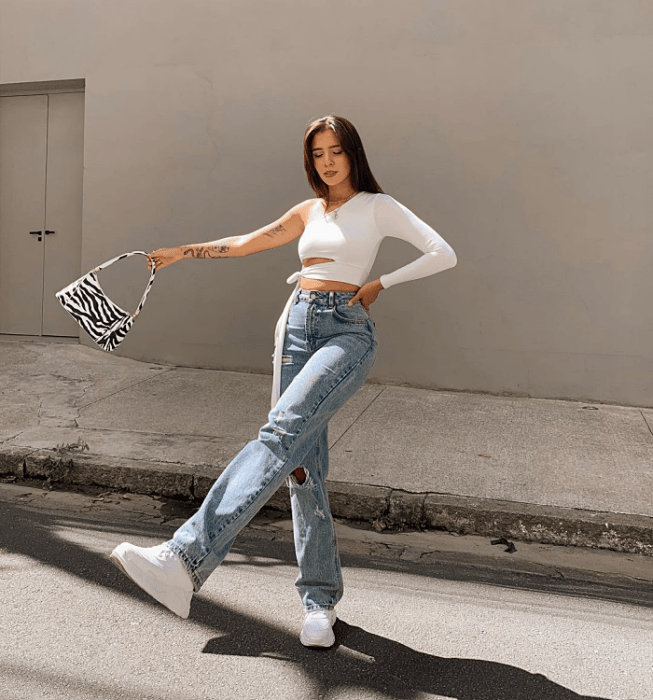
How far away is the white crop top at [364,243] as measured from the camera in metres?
3.06

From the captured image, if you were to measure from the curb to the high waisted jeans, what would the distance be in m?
1.48

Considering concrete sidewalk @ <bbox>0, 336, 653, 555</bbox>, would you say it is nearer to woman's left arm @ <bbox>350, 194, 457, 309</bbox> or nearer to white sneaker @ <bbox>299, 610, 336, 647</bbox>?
white sneaker @ <bbox>299, 610, 336, 647</bbox>

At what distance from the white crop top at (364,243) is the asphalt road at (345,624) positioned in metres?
0.93

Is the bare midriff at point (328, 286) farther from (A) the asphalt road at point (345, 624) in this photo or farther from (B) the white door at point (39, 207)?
(B) the white door at point (39, 207)

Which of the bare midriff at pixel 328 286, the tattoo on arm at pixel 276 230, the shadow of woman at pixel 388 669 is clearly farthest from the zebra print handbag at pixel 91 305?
the shadow of woman at pixel 388 669

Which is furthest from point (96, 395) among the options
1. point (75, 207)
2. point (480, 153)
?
point (480, 153)

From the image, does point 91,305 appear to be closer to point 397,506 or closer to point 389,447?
point 397,506

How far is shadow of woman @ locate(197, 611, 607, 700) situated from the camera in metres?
2.71

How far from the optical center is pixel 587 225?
6980 millimetres

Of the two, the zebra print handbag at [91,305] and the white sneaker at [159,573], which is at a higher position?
the zebra print handbag at [91,305]

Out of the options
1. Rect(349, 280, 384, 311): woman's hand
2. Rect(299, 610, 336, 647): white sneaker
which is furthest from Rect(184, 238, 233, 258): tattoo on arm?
Rect(299, 610, 336, 647): white sneaker

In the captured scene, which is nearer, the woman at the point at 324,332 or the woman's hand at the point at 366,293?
the woman at the point at 324,332

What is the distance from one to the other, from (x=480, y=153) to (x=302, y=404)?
4957 millimetres

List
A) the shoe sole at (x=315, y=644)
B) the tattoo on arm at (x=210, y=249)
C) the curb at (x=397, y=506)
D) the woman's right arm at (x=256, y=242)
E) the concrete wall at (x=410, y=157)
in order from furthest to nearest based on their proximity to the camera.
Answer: the concrete wall at (x=410, y=157), the curb at (x=397, y=506), the tattoo on arm at (x=210, y=249), the woman's right arm at (x=256, y=242), the shoe sole at (x=315, y=644)
